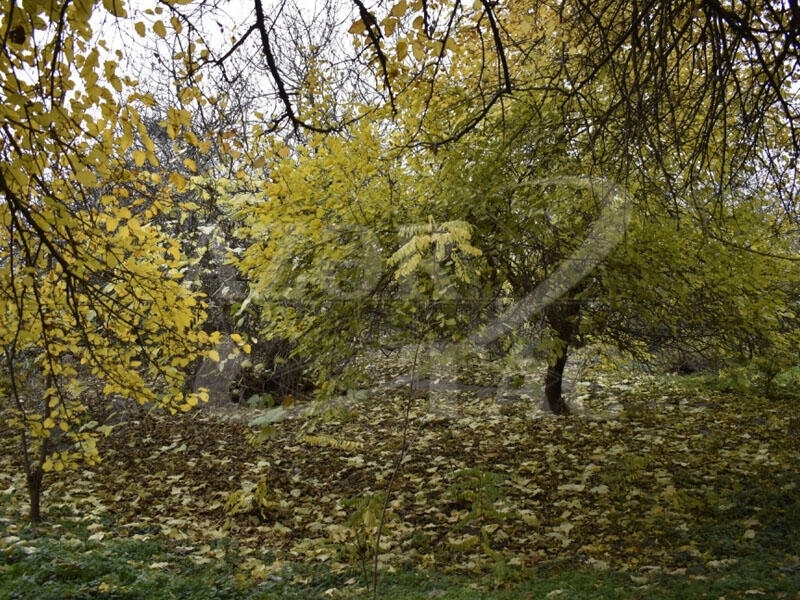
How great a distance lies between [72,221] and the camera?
8.88ft

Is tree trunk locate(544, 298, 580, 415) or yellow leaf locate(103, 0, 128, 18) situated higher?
yellow leaf locate(103, 0, 128, 18)

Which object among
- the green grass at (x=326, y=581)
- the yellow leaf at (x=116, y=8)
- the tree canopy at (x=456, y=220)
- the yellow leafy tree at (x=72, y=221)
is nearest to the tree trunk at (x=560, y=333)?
the tree canopy at (x=456, y=220)

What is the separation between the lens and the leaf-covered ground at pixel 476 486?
14.7 ft

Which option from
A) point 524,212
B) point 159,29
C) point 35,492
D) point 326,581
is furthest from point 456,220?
point 35,492

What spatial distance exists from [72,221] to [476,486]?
425 cm

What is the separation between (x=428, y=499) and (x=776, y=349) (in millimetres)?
3765

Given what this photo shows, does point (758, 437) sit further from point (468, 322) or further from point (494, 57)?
point (494, 57)

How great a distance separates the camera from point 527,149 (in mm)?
5035

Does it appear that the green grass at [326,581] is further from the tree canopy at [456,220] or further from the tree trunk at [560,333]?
the tree trunk at [560,333]

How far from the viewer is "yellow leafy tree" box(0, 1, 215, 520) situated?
7.92ft

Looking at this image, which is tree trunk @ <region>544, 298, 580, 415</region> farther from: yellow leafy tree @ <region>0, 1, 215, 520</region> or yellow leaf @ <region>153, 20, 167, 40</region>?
yellow leaf @ <region>153, 20, 167, 40</region>

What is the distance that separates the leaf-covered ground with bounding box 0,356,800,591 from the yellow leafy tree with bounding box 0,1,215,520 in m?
1.35

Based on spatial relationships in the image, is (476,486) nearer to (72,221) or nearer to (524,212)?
(524,212)

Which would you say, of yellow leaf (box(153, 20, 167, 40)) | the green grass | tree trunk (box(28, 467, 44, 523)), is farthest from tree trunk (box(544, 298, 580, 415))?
tree trunk (box(28, 467, 44, 523))
